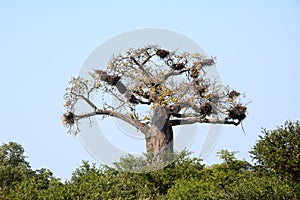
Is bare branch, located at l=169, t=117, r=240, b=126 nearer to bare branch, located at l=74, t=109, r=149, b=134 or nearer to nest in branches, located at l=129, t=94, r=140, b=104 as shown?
bare branch, located at l=74, t=109, r=149, b=134

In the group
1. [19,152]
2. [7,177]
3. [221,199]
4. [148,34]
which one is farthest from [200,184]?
[19,152]

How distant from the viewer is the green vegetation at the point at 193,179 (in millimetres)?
9094

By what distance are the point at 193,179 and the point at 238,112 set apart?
3.66m

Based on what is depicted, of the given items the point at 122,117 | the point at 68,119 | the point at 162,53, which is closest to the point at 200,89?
the point at 162,53

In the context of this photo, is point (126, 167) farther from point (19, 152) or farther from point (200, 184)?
point (19, 152)

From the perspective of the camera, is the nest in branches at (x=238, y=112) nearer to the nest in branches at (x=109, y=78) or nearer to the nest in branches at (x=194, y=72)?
the nest in branches at (x=194, y=72)

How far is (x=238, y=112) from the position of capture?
13.5m

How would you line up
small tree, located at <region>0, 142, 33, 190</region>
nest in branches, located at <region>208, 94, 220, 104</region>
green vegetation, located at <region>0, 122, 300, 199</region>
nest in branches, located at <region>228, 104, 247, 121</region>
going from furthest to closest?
small tree, located at <region>0, 142, 33, 190</region>, nest in branches, located at <region>228, 104, 247, 121</region>, nest in branches, located at <region>208, 94, 220, 104</region>, green vegetation, located at <region>0, 122, 300, 199</region>

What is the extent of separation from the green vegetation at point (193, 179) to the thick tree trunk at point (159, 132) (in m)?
1.79

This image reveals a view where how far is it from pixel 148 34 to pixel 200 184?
15.6 ft

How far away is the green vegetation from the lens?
909cm

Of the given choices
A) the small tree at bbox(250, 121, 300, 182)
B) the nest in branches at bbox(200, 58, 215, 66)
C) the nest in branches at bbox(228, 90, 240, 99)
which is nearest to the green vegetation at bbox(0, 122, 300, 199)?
the small tree at bbox(250, 121, 300, 182)

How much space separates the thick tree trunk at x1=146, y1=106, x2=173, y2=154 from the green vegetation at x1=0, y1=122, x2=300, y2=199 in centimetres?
179

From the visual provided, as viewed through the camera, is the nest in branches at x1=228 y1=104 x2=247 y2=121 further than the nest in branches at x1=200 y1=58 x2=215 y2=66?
No
